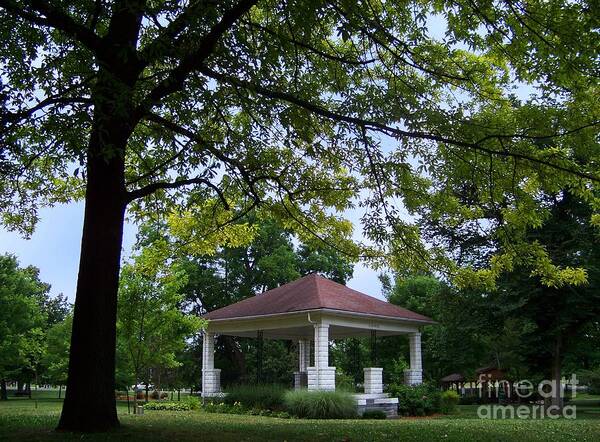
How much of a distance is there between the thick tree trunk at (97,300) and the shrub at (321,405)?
9.16m

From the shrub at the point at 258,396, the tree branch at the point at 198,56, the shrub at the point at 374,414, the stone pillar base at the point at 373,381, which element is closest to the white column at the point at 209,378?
the shrub at the point at 258,396

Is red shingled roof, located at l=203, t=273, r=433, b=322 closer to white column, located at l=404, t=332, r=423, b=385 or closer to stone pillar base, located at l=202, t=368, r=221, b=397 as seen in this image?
white column, located at l=404, t=332, r=423, b=385

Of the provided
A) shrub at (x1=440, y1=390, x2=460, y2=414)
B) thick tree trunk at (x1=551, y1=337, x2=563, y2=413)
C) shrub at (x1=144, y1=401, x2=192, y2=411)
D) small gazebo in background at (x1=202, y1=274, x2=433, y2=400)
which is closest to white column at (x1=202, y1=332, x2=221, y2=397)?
small gazebo in background at (x1=202, y1=274, x2=433, y2=400)

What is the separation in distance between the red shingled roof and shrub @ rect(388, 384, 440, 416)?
8.41ft

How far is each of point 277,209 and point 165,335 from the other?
27.3ft

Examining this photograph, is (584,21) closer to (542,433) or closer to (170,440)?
(542,433)

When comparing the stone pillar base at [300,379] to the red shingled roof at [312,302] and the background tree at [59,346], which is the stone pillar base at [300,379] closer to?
the red shingled roof at [312,302]

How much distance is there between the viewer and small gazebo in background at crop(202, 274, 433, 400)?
731 inches

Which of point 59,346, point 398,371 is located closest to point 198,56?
point 398,371

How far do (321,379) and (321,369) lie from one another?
309 mm

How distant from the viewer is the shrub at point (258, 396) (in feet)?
60.1

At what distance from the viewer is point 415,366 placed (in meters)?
22.5

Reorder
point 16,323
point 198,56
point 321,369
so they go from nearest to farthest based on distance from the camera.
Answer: point 198,56 < point 321,369 < point 16,323

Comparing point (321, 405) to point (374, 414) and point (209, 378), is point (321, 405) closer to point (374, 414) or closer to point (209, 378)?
point (374, 414)
